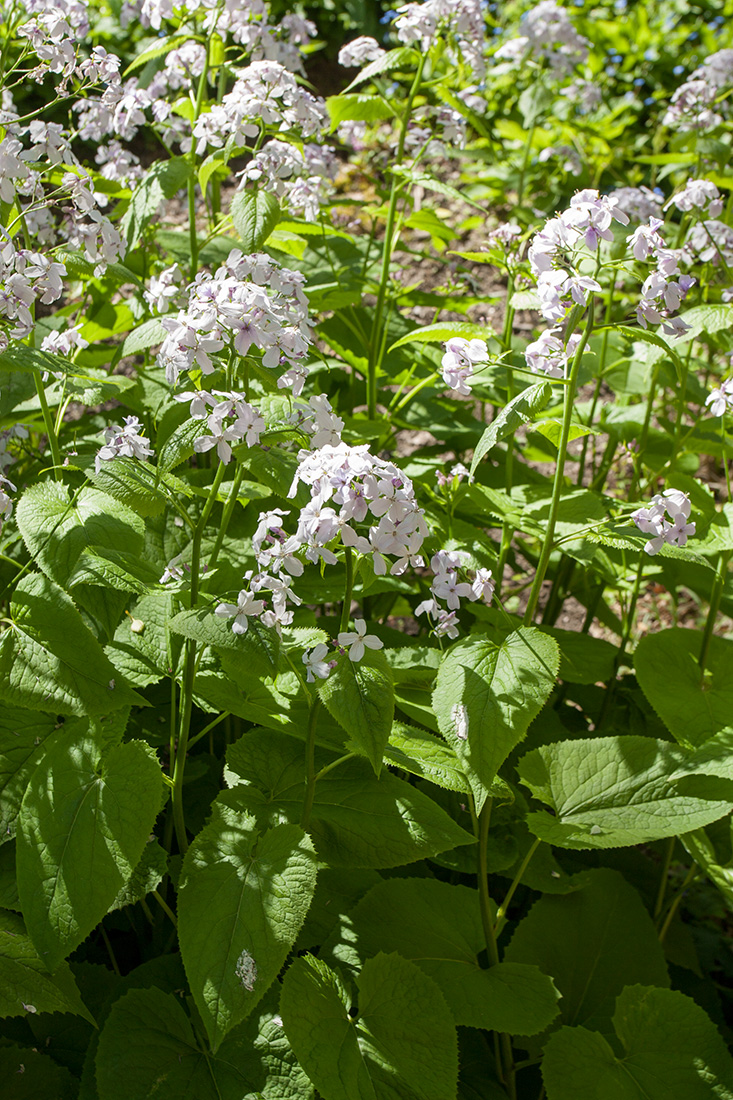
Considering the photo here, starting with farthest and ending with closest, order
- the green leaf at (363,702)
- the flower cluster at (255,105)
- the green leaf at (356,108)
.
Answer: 1. the green leaf at (356,108)
2. the flower cluster at (255,105)
3. the green leaf at (363,702)

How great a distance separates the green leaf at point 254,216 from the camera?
2.26 metres

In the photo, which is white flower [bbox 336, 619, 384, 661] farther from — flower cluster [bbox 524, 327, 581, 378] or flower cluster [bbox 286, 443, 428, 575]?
flower cluster [bbox 524, 327, 581, 378]

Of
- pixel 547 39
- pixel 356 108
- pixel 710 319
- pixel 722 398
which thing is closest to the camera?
pixel 722 398

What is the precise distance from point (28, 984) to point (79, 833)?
0.35 meters

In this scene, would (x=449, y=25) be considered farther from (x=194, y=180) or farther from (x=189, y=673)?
(x=189, y=673)

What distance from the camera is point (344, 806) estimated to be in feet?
6.93

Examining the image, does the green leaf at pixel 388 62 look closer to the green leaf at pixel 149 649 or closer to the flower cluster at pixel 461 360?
the flower cluster at pixel 461 360

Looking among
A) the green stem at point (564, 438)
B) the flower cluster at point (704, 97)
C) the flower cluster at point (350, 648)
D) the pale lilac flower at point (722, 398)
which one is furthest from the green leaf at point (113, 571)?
the flower cluster at point (704, 97)

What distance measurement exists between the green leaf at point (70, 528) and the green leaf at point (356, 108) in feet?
5.57

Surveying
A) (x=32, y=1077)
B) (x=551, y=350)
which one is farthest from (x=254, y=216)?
(x=32, y=1077)

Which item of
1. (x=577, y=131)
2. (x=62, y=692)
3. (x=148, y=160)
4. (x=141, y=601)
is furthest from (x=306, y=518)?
(x=148, y=160)

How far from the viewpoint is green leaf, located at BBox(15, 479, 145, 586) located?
1894 mm

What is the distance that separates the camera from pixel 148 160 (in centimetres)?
715

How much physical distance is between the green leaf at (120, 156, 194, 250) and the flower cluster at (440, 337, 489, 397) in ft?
3.83
